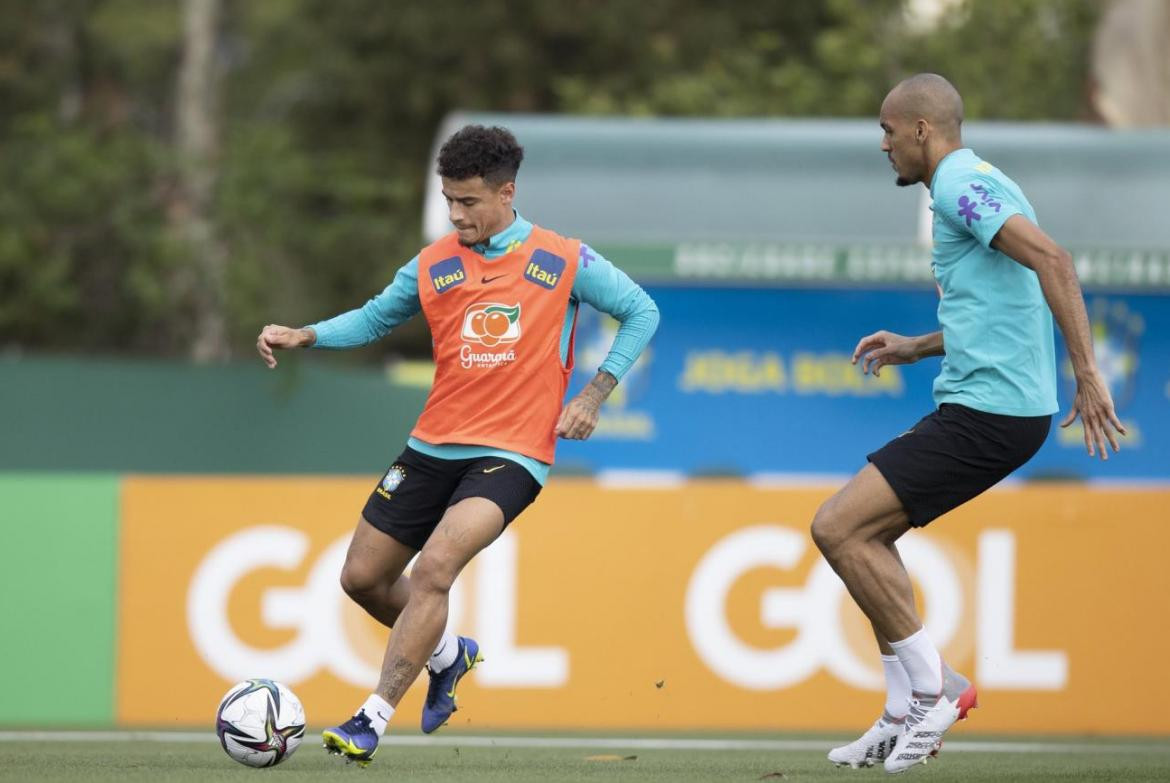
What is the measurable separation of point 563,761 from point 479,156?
2.62 meters

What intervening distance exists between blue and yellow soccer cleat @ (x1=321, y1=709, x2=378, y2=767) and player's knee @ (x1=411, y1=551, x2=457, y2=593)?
490 millimetres

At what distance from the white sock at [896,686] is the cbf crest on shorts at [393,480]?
190cm

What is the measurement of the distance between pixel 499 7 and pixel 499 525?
24.2m

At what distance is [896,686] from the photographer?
708 cm

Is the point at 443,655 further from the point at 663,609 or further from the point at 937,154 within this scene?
the point at 663,609

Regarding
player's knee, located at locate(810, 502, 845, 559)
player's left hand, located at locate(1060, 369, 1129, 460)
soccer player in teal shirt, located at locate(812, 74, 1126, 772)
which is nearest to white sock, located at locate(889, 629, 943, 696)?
soccer player in teal shirt, located at locate(812, 74, 1126, 772)

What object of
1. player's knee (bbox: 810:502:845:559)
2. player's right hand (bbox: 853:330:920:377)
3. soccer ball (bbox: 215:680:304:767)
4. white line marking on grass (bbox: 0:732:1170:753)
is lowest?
white line marking on grass (bbox: 0:732:1170:753)

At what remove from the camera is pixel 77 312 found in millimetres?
28969

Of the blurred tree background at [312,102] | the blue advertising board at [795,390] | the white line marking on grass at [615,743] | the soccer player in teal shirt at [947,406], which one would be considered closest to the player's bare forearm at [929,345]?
the soccer player in teal shirt at [947,406]

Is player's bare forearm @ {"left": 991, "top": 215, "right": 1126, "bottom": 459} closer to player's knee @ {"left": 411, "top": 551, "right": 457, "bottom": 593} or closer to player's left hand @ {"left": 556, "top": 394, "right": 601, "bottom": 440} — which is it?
player's left hand @ {"left": 556, "top": 394, "right": 601, "bottom": 440}

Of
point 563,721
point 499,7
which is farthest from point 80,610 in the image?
point 499,7

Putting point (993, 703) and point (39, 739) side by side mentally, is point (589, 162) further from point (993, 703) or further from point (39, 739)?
point (39, 739)

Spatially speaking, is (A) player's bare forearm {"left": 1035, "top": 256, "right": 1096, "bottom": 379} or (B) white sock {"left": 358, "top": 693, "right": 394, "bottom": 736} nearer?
(A) player's bare forearm {"left": 1035, "top": 256, "right": 1096, "bottom": 379}

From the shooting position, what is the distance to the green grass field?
23.2 ft
